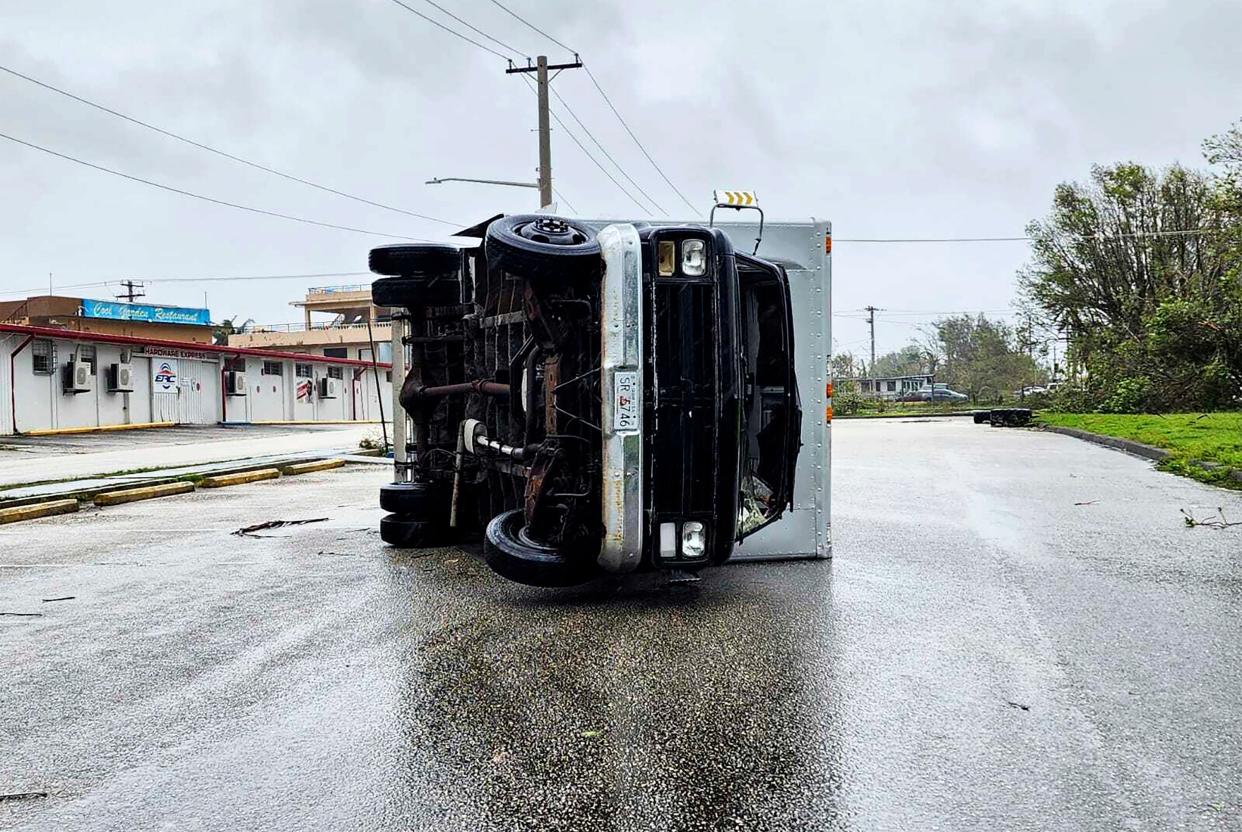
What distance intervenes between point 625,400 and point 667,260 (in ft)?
2.77

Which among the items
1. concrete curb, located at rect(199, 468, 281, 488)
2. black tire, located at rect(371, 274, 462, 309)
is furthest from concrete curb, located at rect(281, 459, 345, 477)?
black tire, located at rect(371, 274, 462, 309)

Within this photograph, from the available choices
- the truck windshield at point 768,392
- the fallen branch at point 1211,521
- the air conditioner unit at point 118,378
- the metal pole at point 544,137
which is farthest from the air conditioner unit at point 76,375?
the fallen branch at point 1211,521

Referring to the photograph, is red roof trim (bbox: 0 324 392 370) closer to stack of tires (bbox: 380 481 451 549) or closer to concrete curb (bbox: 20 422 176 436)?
concrete curb (bbox: 20 422 176 436)

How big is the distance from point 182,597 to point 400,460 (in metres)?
3.17

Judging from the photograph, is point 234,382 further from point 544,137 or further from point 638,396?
point 638,396

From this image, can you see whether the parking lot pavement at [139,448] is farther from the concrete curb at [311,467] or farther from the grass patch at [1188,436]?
the grass patch at [1188,436]

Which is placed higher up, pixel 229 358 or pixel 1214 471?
pixel 229 358

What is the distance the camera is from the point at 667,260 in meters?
6.15

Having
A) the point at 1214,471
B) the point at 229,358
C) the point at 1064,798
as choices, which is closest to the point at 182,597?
the point at 1064,798

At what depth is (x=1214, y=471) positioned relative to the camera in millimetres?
15133

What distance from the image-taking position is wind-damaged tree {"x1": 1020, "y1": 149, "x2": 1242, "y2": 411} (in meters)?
37.0

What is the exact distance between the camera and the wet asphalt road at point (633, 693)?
3.58m

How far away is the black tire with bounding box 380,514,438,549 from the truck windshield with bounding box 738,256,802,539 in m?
3.47

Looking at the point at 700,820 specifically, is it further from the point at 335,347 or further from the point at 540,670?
the point at 335,347
